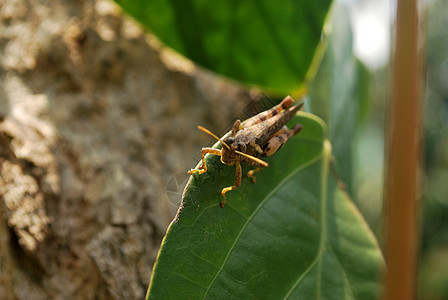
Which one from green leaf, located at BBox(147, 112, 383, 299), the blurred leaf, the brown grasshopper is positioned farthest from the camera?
the blurred leaf

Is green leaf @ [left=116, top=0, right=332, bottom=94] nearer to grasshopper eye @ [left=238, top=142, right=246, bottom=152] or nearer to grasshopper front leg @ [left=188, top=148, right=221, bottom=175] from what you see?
grasshopper eye @ [left=238, top=142, right=246, bottom=152]

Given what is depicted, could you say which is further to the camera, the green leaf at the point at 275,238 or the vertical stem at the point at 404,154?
the vertical stem at the point at 404,154

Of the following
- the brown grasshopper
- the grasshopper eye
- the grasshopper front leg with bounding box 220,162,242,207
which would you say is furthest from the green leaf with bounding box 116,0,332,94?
the grasshopper front leg with bounding box 220,162,242,207

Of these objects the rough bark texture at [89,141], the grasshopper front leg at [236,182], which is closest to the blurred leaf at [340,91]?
the rough bark texture at [89,141]

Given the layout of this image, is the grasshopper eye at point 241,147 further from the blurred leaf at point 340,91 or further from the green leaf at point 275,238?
the blurred leaf at point 340,91

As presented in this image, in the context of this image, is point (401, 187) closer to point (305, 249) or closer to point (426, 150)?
point (305, 249)

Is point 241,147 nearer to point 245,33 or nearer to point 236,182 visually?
point 236,182

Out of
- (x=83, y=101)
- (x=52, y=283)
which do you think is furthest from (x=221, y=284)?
(x=83, y=101)
